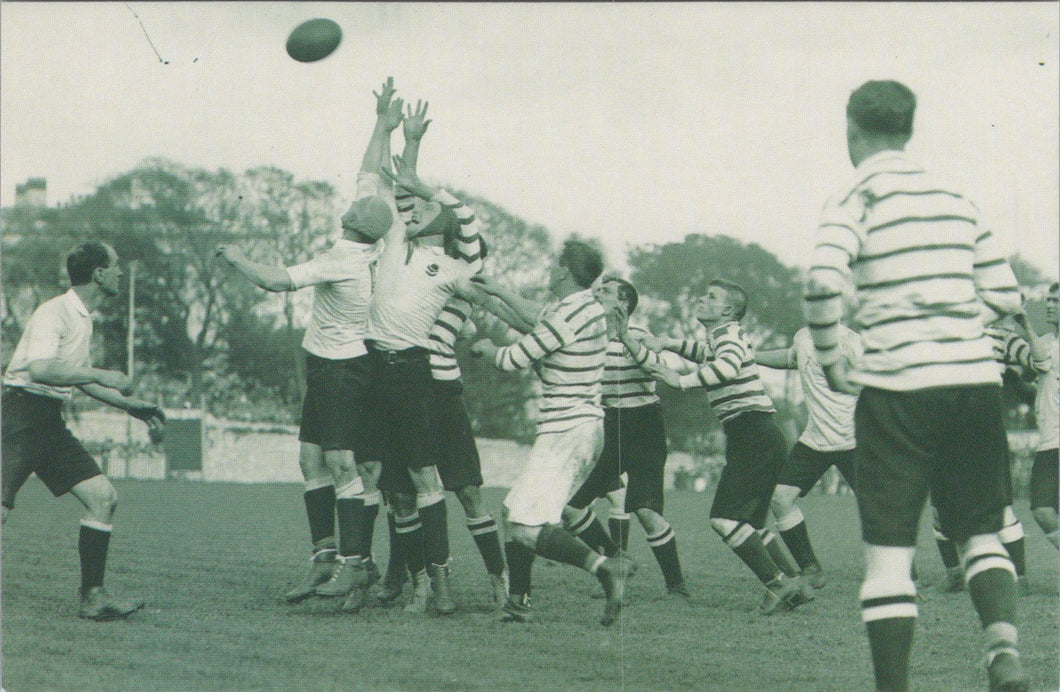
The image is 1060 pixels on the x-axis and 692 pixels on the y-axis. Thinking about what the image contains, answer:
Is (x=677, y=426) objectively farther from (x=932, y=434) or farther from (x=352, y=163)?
(x=932, y=434)

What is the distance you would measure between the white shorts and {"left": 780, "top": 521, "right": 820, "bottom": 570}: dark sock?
2.87 m

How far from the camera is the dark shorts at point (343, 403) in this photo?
7.13 meters

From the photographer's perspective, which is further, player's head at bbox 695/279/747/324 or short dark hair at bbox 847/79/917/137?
player's head at bbox 695/279/747/324

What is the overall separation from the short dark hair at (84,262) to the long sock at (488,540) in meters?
2.84

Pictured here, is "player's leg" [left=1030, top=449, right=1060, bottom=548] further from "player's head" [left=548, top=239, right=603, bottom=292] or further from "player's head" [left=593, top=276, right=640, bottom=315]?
"player's head" [left=548, top=239, right=603, bottom=292]

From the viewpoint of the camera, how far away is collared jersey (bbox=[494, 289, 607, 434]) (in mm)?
6516

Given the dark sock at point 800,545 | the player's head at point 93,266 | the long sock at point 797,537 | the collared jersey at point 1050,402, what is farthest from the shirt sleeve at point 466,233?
the collared jersey at point 1050,402

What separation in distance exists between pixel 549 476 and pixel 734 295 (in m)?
2.37

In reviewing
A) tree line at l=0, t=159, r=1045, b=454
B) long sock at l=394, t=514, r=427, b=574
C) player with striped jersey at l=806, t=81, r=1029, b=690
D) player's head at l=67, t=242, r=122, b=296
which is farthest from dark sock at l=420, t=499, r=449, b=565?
tree line at l=0, t=159, r=1045, b=454

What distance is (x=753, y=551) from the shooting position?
300 inches

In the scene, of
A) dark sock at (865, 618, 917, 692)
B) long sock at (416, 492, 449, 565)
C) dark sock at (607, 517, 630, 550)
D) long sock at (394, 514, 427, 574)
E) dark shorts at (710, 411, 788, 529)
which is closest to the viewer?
dark sock at (865, 618, 917, 692)

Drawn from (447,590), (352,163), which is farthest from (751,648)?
(352,163)

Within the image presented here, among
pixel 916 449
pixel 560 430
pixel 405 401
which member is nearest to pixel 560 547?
pixel 560 430

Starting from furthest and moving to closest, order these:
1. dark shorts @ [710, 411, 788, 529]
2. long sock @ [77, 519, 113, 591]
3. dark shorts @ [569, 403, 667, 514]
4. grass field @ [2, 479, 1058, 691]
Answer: dark shorts @ [569, 403, 667, 514]
dark shorts @ [710, 411, 788, 529]
long sock @ [77, 519, 113, 591]
grass field @ [2, 479, 1058, 691]
